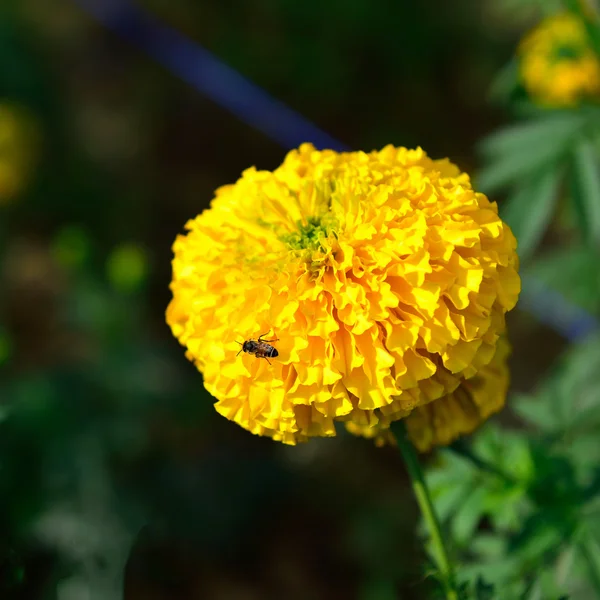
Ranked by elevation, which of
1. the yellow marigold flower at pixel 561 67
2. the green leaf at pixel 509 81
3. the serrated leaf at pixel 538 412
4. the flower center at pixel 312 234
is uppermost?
the green leaf at pixel 509 81

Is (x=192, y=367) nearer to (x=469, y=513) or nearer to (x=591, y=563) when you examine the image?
(x=469, y=513)

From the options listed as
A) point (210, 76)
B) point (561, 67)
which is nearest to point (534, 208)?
point (561, 67)

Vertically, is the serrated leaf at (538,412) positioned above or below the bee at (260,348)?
below

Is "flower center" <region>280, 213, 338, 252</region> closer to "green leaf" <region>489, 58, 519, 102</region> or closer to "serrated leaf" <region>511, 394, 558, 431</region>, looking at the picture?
"serrated leaf" <region>511, 394, 558, 431</region>

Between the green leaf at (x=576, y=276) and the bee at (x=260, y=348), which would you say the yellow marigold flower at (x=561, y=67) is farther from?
the bee at (x=260, y=348)

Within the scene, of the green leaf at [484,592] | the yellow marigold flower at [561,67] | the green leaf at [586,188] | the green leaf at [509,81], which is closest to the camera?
the green leaf at [484,592]

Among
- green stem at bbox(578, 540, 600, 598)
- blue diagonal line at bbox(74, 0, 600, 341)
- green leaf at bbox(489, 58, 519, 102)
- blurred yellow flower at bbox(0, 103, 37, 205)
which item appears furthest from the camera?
blue diagonal line at bbox(74, 0, 600, 341)

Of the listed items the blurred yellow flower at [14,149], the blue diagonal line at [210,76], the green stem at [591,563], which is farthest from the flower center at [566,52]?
the blurred yellow flower at [14,149]

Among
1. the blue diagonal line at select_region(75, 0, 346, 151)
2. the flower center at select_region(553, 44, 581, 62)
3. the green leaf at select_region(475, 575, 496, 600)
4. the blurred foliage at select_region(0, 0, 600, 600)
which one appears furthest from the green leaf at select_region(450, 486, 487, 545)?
the blue diagonal line at select_region(75, 0, 346, 151)
